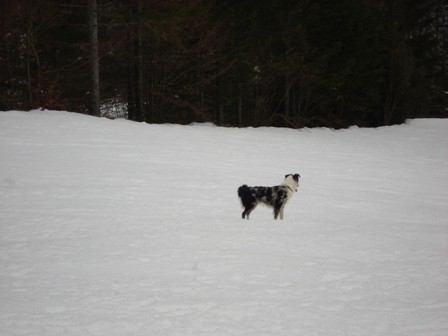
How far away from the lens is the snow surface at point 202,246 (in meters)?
4.24

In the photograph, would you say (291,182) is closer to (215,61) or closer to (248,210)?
(248,210)

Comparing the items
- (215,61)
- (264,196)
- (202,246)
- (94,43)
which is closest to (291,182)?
(264,196)

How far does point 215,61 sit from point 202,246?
15.7m

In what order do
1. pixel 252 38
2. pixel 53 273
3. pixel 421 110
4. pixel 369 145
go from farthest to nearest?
pixel 421 110, pixel 252 38, pixel 369 145, pixel 53 273

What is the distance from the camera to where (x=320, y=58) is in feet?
77.5

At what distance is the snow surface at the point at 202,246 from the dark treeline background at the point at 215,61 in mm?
5810

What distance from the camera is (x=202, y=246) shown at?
6410mm

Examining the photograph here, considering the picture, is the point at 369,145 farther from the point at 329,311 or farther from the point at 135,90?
the point at 329,311

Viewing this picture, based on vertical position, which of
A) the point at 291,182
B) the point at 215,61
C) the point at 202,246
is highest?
the point at 215,61

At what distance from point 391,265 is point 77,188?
7295 millimetres

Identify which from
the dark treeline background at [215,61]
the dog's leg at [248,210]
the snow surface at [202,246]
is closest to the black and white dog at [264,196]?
the dog's leg at [248,210]

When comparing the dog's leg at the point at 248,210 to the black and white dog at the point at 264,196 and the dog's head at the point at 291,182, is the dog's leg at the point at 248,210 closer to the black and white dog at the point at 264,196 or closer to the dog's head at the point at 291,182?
the black and white dog at the point at 264,196

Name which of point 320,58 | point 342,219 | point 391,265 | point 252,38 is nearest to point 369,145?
point 320,58

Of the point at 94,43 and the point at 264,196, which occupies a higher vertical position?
the point at 94,43
